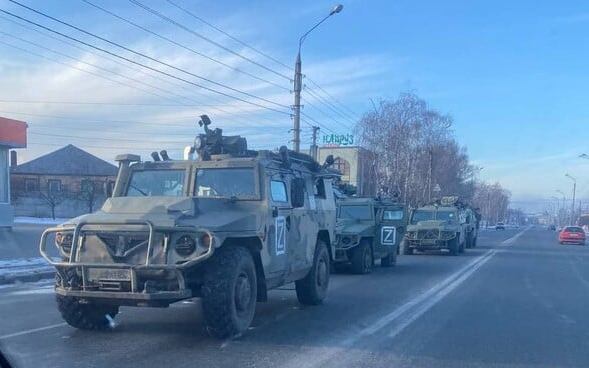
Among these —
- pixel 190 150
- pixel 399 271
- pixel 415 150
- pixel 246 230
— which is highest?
pixel 415 150

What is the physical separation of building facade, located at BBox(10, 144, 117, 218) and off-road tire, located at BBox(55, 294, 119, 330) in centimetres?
4085

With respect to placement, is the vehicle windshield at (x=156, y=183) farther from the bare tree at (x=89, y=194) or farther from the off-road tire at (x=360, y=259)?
the bare tree at (x=89, y=194)

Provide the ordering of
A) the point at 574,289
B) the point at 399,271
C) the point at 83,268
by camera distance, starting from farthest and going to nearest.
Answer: the point at 399,271 → the point at 574,289 → the point at 83,268

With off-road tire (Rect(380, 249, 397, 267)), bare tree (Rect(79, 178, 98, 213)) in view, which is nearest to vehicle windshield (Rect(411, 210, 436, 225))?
off-road tire (Rect(380, 249, 397, 267))

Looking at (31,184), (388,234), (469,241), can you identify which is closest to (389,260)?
(388,234)

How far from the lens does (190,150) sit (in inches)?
407

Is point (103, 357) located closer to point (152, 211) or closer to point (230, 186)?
point (152, 211)

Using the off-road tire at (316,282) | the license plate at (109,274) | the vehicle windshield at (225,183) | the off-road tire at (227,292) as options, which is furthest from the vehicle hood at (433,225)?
the license plate at (109,274)

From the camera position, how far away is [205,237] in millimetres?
7816

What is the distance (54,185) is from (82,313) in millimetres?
54982

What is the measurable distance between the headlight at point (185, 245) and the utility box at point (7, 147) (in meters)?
25.5

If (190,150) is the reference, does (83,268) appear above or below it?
below

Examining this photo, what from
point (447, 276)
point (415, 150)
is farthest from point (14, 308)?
point (415, 150)

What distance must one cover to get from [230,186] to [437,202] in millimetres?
24088
